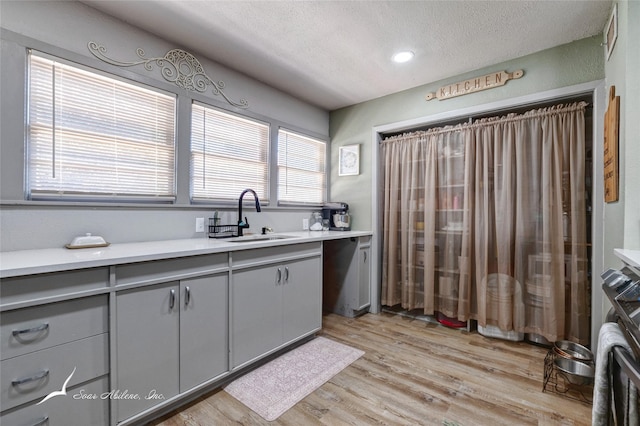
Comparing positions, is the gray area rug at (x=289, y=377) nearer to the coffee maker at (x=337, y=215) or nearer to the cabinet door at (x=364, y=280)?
the cabinet door at (x=364, y=280)

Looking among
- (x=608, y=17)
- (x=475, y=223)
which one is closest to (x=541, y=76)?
(x=608, y=17)

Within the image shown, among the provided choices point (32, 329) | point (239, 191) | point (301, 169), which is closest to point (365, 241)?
point (301, 169)

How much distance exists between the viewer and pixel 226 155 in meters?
2.70

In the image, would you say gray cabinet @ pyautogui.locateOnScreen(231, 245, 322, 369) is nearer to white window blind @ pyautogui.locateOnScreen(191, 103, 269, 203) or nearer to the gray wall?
the gray wall

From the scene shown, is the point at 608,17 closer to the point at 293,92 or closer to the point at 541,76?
the point at 541,76

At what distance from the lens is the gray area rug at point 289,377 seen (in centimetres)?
177

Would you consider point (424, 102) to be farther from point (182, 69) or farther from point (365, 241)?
point (182, 69)

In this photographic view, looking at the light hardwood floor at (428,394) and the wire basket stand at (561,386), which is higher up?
the wire basket stand at (561,386)

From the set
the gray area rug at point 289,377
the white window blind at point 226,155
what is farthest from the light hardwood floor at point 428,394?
the white window blind at point 226,155

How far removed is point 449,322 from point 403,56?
263cm

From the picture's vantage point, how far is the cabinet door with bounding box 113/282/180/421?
1433mm

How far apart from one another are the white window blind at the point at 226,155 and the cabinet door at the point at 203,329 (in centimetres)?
99

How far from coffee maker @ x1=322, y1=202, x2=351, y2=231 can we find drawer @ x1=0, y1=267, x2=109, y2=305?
246cm

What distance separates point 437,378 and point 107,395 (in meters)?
2.02
